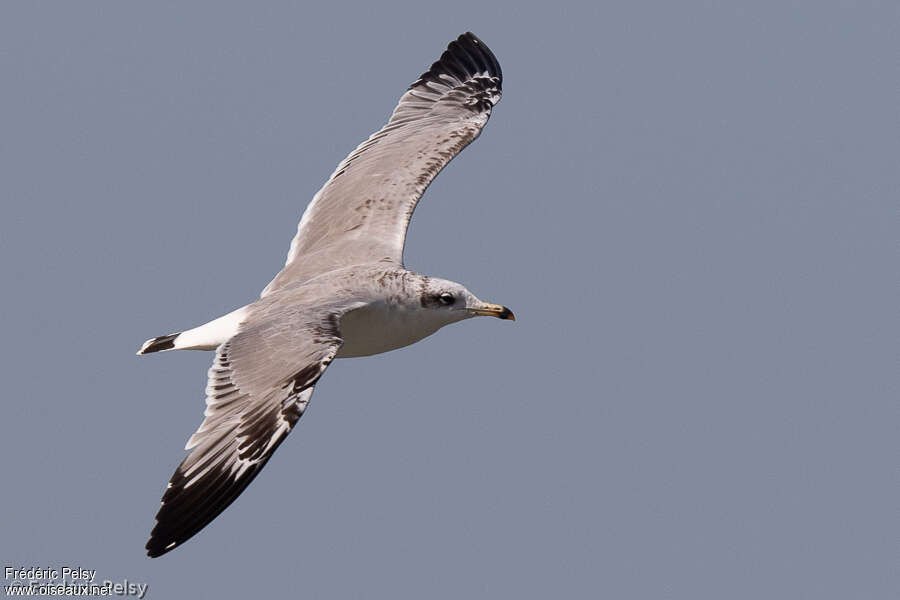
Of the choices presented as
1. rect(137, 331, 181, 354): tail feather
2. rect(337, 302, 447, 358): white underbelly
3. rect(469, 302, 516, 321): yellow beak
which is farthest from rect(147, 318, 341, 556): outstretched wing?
rect(469, 302, 516, 321): yellow beak

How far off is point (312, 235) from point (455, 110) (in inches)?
117

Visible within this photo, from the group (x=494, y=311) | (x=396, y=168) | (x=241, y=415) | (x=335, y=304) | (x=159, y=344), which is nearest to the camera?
(x=241, y=415)

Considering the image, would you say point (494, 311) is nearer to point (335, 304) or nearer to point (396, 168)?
point (335, 304)

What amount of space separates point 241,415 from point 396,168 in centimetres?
498

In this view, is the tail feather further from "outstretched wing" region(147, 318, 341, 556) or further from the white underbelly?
the white underbelly

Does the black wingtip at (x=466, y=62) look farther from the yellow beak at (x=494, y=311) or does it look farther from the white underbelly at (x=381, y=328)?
the white underbelly at (x=381, y=328)

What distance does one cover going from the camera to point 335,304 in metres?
12.3

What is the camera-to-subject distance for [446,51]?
17.5 metres

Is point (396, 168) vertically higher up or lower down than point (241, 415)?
higher up

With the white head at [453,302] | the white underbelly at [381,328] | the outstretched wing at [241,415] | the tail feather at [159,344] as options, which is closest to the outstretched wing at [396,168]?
the white head at [453,302]

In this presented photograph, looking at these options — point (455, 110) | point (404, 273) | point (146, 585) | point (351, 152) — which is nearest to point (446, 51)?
point (455, 110)

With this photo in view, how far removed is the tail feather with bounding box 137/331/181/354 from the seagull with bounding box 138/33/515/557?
0.01 meters

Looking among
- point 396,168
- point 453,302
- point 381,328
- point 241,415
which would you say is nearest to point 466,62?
point 396,168

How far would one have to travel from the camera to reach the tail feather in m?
12.7
